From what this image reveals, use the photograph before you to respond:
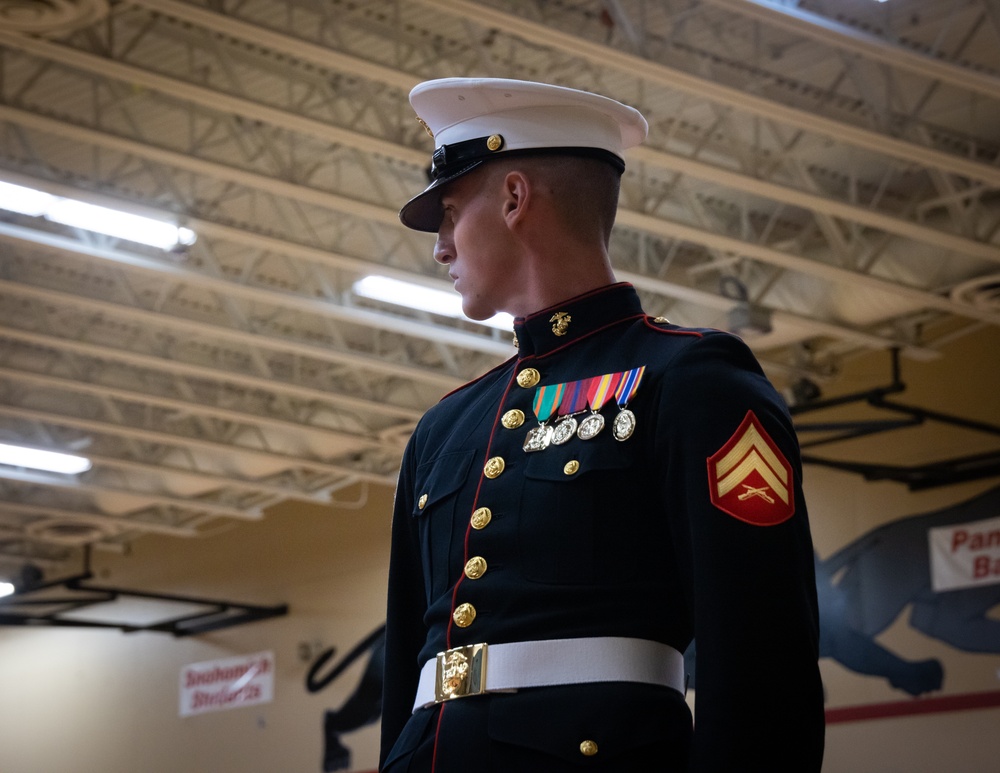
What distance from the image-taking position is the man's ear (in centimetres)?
206

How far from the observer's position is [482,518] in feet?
6.30

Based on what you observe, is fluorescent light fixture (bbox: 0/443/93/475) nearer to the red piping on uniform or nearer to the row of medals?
the red piping on uniform

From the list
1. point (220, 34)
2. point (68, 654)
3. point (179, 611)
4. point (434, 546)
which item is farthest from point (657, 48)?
point (68, 654)

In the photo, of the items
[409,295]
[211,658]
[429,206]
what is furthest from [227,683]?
[429,206]

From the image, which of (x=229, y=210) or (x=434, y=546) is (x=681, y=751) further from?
(x=229, y=210)

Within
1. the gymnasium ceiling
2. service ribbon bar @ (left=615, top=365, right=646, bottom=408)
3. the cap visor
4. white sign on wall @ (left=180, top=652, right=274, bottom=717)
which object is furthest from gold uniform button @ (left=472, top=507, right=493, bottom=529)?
white sign on wall @ (left=180, top=652, right=274, bottom=717)

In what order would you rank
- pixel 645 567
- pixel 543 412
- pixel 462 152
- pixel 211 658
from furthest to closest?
pixel 211 658 < pixel 462 152 < pixel 543 412 < pixel 645 567

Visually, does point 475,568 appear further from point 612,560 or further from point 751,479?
point 751,479

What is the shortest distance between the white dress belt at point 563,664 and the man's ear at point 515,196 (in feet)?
2.04

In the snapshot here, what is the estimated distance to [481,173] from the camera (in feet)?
6.97

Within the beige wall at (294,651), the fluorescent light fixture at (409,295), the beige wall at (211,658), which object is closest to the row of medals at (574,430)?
the fluorescent light fixture at (409,295)

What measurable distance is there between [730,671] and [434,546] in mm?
535

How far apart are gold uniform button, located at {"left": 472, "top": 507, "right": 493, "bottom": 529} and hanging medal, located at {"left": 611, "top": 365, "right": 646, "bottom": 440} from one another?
202 mm

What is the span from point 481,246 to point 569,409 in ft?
0.95
